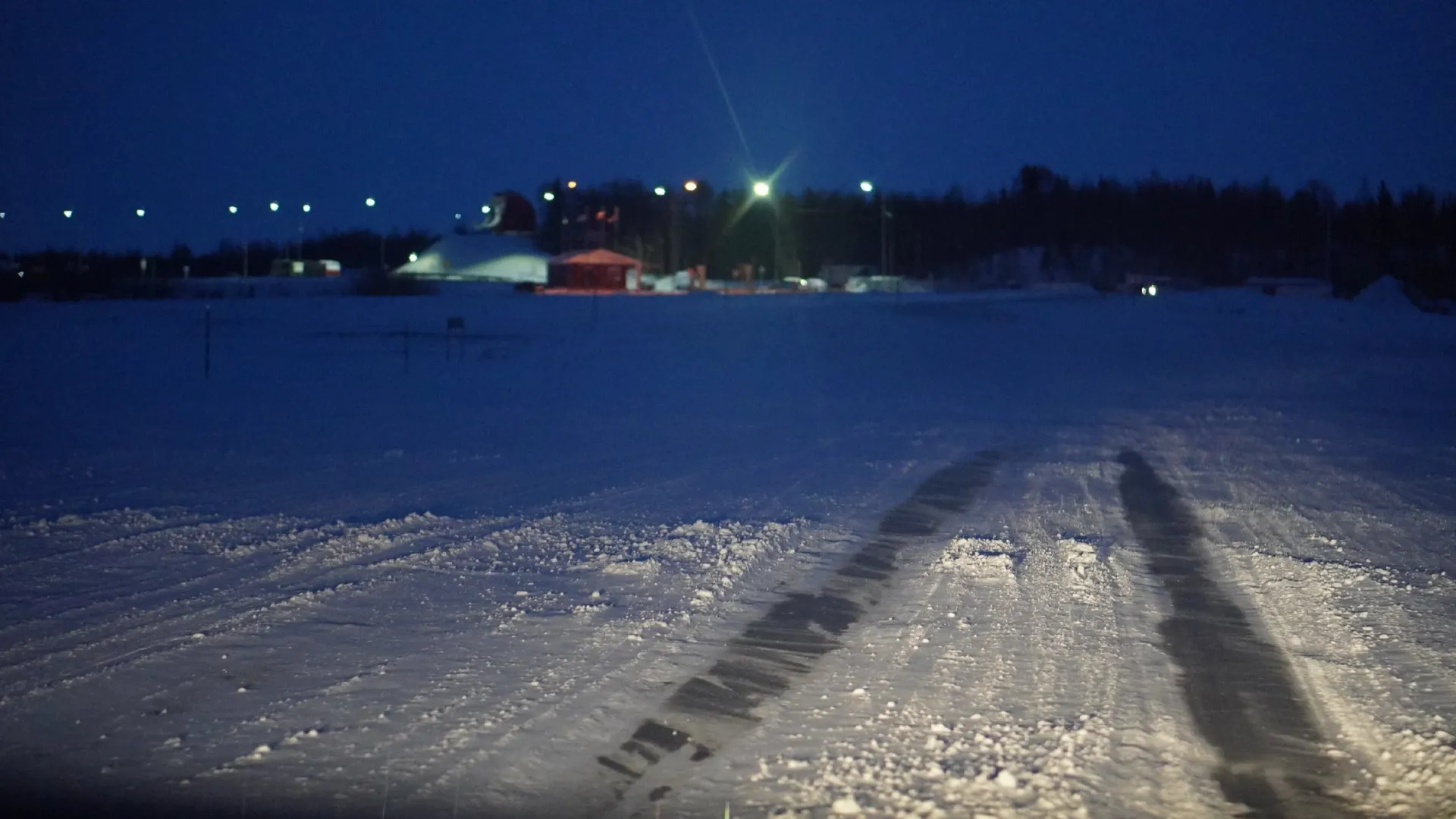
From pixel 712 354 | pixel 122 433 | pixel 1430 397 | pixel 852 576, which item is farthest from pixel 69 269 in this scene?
pixel 852 576

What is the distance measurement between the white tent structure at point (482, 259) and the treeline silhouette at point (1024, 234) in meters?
2.91

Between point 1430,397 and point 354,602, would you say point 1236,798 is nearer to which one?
point 354,602

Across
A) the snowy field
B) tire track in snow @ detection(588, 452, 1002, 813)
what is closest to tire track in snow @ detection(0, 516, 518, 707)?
the snowy field

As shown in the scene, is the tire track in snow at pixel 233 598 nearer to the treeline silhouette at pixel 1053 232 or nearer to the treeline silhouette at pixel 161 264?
the treeline silhouette at pixel 161 264

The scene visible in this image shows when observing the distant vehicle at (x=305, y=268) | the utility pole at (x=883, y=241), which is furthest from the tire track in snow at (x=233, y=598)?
the distant vehicle at (x=305, y=268)

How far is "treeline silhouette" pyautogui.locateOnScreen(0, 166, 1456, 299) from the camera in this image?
356 ft

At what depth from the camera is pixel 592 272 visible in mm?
79375

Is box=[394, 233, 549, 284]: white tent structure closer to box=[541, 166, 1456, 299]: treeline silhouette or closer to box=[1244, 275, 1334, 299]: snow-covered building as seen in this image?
box=[541, 166, 1456, 299]: treeline silhouette

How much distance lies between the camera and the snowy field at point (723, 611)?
6578mm

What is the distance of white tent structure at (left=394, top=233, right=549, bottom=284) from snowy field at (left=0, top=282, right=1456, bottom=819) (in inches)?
2725

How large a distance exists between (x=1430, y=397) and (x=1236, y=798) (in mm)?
26548

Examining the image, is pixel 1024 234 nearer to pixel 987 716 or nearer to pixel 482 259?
pixel 482 259

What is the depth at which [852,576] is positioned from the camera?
443 inches

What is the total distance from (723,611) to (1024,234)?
4699 inches
